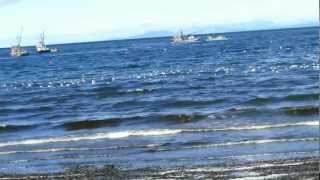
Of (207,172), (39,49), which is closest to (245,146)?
(207,172)

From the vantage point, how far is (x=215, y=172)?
1268 centimetres

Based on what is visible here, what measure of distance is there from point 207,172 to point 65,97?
25886 mm

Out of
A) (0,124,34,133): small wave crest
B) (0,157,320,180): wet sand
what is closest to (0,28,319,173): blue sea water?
(0,124,34,133): small wave crest

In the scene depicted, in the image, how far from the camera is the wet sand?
1199 centimetres

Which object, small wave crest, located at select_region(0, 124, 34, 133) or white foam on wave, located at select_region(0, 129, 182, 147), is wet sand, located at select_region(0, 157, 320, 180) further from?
small wave crest, located at select_region(0, 124, 34, 133)

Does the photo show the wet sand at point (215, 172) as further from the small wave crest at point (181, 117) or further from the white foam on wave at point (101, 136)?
the small wave crest at point (181, 117)

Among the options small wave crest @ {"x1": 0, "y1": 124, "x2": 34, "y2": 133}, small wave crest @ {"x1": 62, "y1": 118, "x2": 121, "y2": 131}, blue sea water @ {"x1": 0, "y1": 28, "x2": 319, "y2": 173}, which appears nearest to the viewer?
blue sea water @ {"x1": 0, "y1": 28, "x2": 319, "y2": 173}

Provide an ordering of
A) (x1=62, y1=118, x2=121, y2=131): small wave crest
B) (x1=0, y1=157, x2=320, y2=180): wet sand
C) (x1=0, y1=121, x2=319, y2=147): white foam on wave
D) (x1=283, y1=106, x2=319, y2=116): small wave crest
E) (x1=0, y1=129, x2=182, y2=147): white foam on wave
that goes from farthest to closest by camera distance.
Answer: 1. (x1=62, y1=118, x2=121, y2=131): small wave crest
2. (x1=283, y1=106, x2=319, y2=116): small wave crest
3. (x1=0, y1=129, x2=182, y2=147): white foam on wave
4. (x1=0, y1=121, x2=319, y2=147): white foam on wave
5. (x1=0, y1=157, x2=320, y2=180): wet sand

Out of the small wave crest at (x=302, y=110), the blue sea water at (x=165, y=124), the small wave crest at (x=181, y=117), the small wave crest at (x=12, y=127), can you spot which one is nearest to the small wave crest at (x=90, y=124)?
the blue sea water at (x=165, y=124)

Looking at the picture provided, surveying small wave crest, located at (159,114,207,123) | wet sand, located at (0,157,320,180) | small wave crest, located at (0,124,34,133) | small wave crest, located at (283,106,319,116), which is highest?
wet sand, located at (0,157,320,180)

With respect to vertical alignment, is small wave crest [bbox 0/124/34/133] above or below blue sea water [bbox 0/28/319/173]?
below

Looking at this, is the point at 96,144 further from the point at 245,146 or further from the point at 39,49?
the point at 39,49

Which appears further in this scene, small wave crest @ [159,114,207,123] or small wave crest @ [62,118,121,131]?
small wave crest @ [62,118,121,131]

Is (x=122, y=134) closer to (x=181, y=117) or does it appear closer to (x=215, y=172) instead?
(x=181, y=117)
